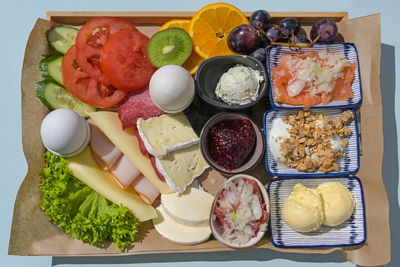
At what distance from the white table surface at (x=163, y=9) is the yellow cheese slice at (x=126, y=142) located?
63cm

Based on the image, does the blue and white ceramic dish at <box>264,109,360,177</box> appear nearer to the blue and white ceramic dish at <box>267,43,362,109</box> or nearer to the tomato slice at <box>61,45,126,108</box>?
the blue and white ceramic dish at <box>267,43,362,109</box>

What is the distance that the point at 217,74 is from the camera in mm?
2109

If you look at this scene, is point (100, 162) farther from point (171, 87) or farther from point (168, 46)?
point (168, 46)

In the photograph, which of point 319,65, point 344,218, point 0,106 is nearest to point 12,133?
point 0,106

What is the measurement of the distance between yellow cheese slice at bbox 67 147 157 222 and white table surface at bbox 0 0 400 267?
462 mm

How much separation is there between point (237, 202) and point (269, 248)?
1.46 ft

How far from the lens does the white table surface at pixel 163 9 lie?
222cm

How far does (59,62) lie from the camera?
2.07m

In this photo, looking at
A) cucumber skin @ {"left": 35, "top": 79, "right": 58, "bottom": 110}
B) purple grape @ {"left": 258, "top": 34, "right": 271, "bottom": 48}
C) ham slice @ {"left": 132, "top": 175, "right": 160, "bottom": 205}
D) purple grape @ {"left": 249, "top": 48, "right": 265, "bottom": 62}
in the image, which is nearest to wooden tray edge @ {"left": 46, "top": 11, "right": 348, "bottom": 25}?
purple grape @ {"left": 258, "top": 34, "right": 271, "bottom": 48}

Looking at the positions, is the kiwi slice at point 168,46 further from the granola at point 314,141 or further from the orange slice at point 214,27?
the granola at point 314,141

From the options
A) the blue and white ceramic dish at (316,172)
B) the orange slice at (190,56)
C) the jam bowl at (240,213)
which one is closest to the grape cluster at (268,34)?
the orange slice at (190,56)

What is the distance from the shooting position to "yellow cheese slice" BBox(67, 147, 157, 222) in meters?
1.94

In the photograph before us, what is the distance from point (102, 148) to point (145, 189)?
0.40 m

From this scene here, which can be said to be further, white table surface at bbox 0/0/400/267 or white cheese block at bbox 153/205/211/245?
white table surface at bbox 0/0/400/267
